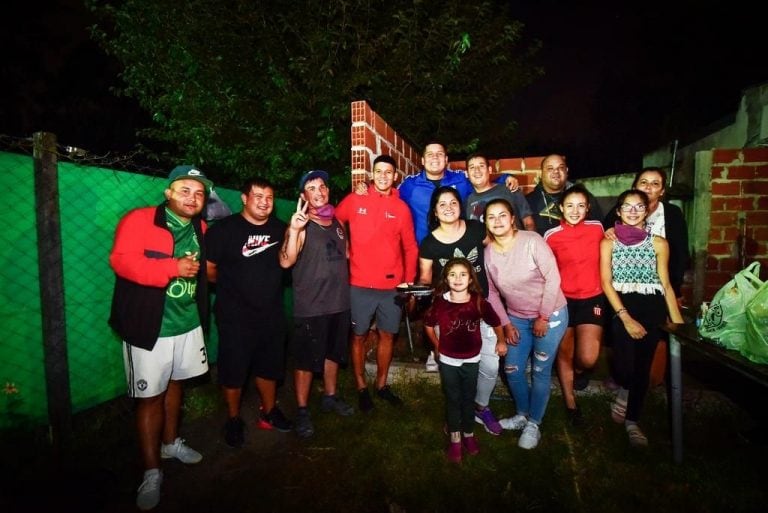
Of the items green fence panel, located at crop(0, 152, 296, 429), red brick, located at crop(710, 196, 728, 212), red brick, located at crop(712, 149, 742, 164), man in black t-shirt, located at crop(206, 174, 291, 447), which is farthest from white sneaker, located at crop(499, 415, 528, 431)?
green fence panel, located at crop(0, 152, 296, 429)

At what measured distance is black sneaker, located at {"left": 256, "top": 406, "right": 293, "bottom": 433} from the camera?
12.2ft

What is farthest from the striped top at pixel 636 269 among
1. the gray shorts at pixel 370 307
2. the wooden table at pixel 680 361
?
the gray shorts at pixel 370 307

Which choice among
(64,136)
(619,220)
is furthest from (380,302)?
(64,136)

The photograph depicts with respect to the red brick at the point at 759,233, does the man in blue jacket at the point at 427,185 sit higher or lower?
higher

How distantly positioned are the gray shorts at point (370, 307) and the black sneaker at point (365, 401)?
0.63 meters

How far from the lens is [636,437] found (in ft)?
10.9

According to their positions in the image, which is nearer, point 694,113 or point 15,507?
point 15,507

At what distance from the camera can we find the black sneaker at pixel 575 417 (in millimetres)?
3652

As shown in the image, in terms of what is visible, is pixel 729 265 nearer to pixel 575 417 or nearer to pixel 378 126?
pixel 575 417

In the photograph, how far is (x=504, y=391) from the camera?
4352mm

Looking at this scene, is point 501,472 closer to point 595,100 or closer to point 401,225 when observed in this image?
point 401,225

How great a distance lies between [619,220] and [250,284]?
3452 mm

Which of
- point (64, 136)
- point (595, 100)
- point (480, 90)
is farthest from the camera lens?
point (595, 100)

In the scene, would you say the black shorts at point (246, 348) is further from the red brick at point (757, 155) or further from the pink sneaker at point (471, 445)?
the red brick at point (757, 155)
